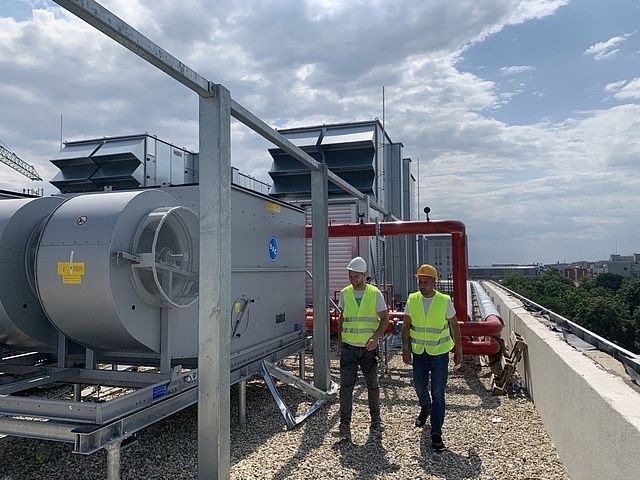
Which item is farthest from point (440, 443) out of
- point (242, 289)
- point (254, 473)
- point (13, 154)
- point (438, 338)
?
point (13, 154)

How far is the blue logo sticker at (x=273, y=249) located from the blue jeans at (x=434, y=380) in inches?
81.2

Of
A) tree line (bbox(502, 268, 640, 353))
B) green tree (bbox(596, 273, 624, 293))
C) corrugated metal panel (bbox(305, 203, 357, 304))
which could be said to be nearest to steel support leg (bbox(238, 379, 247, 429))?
corrugated metal panel (bbox(305, 203, 357, 304))

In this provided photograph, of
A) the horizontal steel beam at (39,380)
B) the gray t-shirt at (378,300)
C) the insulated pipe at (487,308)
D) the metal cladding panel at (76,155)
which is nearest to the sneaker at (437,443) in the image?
the gray t-shirt at (378,300)

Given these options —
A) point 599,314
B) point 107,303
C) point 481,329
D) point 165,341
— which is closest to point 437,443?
point 165,341

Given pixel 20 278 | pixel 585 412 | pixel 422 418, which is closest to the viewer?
pixel 585 412

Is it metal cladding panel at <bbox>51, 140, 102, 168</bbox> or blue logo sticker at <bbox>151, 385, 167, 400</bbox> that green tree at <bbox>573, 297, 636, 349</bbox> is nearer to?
metal cladding panel at <bbox>51, 140, 102, 168</bbox>

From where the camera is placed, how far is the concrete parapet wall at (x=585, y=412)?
2729 mm

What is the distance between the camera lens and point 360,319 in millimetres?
5211

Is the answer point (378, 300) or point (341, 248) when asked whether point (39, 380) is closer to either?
point (378, 300)

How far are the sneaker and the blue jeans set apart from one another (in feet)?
0.12

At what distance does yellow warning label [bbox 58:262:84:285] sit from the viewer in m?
4.02

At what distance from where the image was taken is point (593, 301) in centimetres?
2984

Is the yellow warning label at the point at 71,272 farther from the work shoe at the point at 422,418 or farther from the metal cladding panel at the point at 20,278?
the work shoe at the point at 422,418

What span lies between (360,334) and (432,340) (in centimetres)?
70
